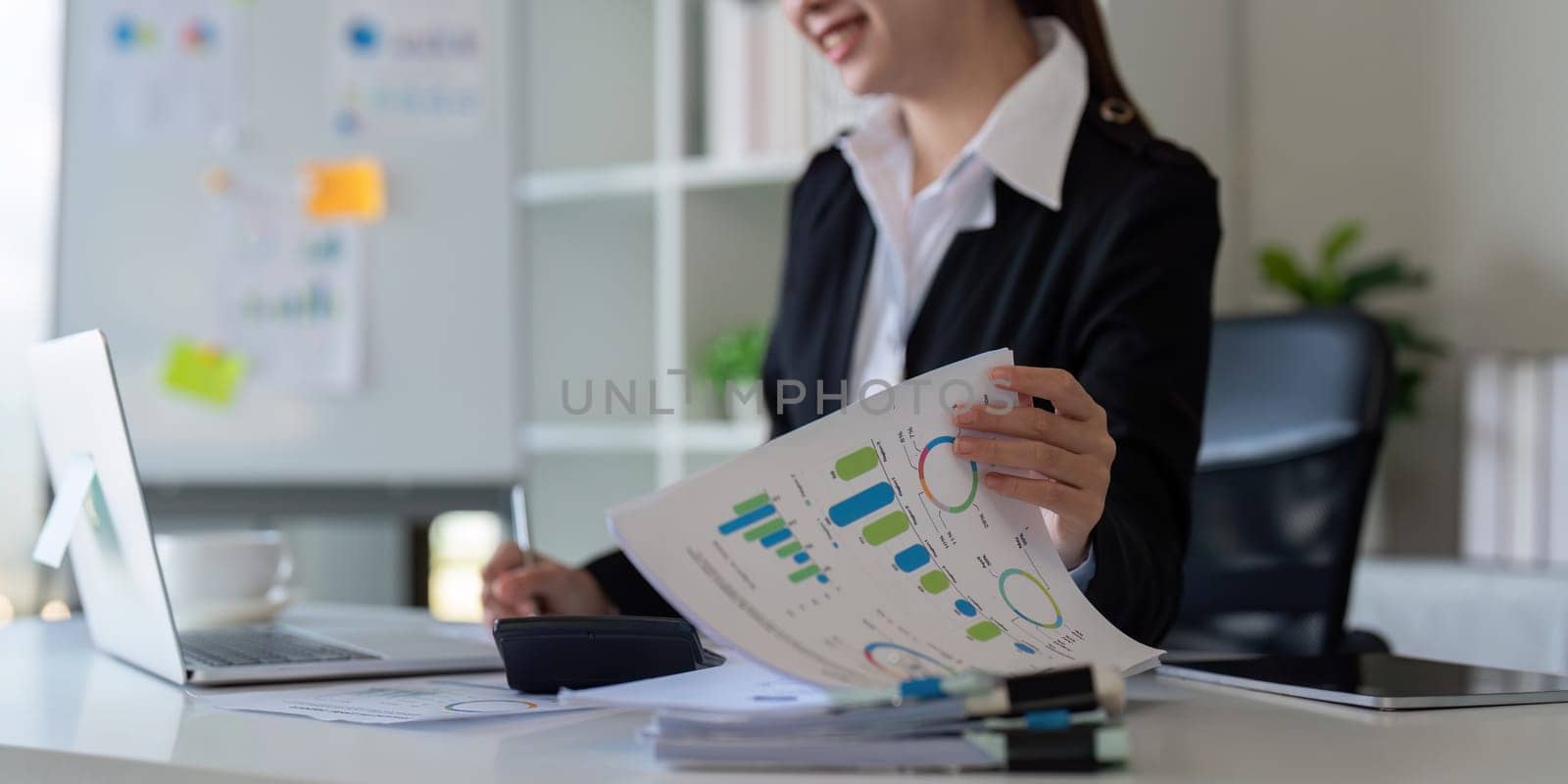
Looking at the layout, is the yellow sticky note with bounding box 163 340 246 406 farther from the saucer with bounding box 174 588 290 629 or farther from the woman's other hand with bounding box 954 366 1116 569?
the woman's other hand with bounding box 954 366 1116 569

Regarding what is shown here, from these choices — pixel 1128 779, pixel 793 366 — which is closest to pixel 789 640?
pixel 1128 779

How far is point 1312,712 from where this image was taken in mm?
778

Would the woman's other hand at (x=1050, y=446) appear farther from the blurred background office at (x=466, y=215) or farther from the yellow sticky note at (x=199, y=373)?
the yellow sticky note at (x=199, y=373)

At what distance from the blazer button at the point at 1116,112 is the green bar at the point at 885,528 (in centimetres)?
76

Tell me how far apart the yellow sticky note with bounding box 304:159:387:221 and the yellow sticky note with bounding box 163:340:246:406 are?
29 centimetres

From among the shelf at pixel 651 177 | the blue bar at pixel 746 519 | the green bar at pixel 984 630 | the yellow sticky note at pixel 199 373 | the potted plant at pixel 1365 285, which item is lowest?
the green bar at pixel 984 630

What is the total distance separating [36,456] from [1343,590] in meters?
2.20

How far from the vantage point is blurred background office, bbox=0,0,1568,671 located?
2.27m

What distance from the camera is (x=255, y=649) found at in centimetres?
100

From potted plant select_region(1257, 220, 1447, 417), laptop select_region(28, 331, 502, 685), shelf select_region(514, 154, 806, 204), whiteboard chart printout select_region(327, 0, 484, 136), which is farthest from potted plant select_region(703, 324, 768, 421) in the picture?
laptop select_region(28, 331, 502, 685)

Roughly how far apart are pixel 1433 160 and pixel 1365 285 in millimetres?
306

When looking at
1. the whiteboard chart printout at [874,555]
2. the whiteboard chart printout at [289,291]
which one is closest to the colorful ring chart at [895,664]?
the whiteboard chart printout at [874,555]

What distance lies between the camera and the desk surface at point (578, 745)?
2.00 feet

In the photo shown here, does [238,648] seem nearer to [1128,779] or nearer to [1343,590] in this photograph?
[1128,779]
